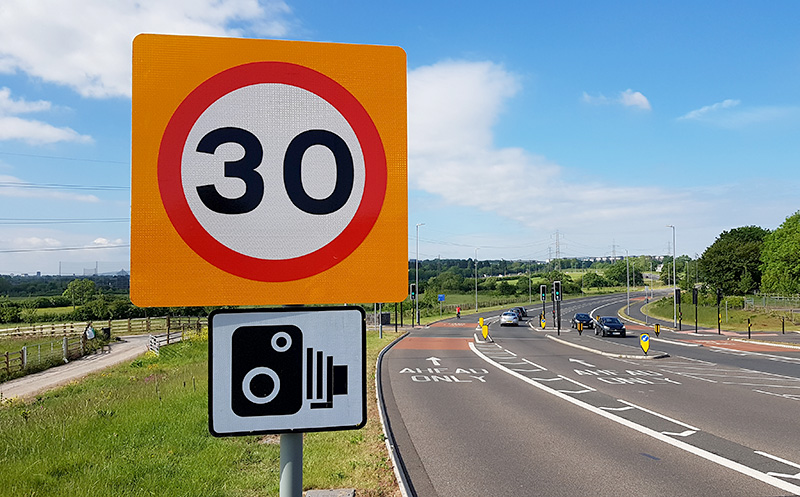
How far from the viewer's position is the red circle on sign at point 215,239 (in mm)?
1944

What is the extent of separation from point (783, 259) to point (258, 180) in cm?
9039

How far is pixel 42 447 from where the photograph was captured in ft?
29.0

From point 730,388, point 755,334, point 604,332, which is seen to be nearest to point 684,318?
point 755,334

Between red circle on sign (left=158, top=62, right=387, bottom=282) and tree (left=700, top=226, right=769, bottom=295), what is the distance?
317 feet

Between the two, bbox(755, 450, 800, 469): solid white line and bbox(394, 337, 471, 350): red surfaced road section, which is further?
bbox(394, 337, 471, 350): red surfaced road section

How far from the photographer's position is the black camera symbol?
1.95 metres

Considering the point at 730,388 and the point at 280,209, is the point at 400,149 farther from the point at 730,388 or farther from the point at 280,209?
the point at 730,388

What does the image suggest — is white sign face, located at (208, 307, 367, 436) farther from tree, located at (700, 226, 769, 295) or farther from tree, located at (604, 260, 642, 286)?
tree, located at (604, 260, 642, 286)

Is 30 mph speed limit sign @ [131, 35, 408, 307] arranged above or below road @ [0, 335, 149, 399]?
above

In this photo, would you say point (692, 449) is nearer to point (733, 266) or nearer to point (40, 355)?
point (40, 355)

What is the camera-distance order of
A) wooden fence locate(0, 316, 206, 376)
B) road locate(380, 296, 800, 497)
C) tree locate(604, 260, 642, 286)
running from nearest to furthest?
road locate(380, 296, 800, 497)
wooden fence locate(0, 316, 206, 376)
tree locate(604, 260, 642, 286)

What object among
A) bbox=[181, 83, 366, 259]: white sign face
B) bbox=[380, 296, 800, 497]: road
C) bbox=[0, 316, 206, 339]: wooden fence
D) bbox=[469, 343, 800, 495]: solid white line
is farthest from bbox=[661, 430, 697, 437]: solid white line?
bbox=[0, 316, 206, 339]: wooden fence

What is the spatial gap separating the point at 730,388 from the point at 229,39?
780 inches

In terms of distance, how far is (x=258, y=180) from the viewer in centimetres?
197
